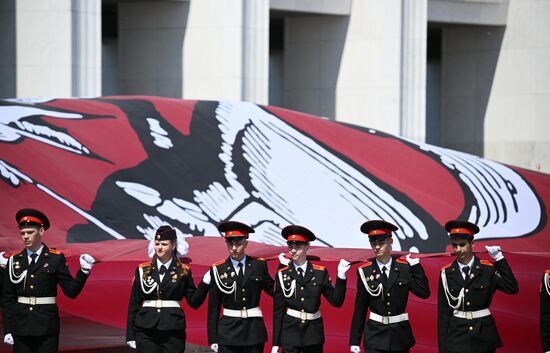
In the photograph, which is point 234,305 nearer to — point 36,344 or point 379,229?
point 379,229

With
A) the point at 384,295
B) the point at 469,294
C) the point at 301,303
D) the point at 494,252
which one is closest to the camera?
the point at 494,252

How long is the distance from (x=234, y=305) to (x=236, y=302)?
0.09 feet

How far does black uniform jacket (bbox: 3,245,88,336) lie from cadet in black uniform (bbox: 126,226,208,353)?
0.42 metres

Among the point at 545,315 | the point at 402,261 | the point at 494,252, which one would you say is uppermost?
the point at 494,252

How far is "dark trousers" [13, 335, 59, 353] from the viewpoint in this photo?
8273mm

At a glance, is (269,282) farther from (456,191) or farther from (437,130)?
(437,130)

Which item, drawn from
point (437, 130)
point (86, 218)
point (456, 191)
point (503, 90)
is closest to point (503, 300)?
point (86, 218)

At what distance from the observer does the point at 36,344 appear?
830cm

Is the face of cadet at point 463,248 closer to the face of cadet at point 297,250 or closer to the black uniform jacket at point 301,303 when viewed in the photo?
the black uniform jacket at point 301,303

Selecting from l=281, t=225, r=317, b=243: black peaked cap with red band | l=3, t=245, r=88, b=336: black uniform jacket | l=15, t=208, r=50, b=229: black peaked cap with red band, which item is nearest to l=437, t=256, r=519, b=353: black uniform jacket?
l=281, t=225, r=317, b=243: black peaked cap with red band

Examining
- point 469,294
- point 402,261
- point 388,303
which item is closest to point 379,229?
point 402,261

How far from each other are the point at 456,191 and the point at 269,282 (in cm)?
840

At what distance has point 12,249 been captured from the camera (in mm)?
9562

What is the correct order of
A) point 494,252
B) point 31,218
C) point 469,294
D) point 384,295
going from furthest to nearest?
point 31,218 < point 384,295 < point 469,294 < point 494,252
